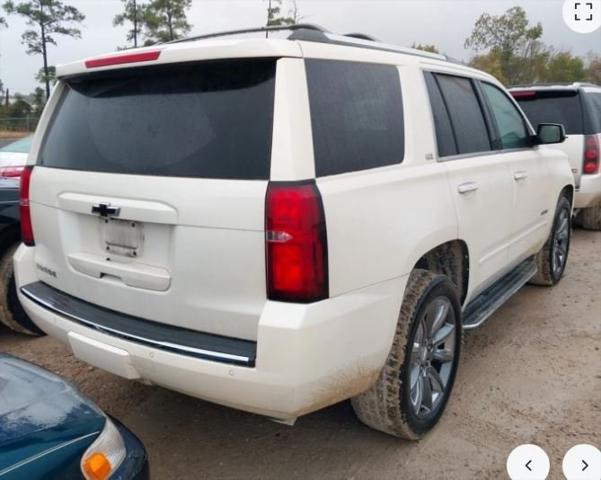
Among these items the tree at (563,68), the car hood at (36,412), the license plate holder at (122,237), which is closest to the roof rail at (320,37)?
the license plate holder at (122,237)

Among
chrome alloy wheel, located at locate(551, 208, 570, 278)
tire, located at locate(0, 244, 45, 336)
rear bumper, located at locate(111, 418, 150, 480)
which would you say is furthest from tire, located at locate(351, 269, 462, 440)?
tire, located at locate(0, 244, 45, 336)

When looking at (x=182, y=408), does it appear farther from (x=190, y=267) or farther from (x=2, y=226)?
(x=2, y=226)

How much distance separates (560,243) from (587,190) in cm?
190

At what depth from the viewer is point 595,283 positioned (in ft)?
17.7

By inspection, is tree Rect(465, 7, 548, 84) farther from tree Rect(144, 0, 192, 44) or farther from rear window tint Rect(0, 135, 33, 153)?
rear window tint Rect(0, 135, 33, 153)

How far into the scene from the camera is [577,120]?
6.95 meters

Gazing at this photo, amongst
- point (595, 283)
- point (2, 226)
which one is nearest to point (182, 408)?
point (2, 226)

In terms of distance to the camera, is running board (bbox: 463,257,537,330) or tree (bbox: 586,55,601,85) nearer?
running board (bbox: 463,257,537,330)

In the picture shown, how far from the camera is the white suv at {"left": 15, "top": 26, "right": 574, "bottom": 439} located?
210cm

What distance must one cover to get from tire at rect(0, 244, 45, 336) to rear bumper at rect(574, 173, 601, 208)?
617cm

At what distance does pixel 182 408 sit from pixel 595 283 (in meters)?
4.14

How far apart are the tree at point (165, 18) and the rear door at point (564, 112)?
2398 centimetres

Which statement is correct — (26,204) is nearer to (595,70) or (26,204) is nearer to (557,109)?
(557,109)

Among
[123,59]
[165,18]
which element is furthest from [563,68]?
[123,59]
